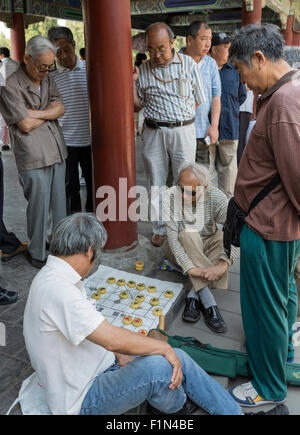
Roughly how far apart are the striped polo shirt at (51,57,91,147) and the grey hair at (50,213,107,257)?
2.43 metres

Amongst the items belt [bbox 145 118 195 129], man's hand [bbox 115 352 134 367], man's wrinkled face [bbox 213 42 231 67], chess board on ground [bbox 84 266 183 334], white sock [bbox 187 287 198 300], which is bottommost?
chess board on ground [bbox 84 266 183 334]

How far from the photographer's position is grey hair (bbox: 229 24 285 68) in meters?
1.75

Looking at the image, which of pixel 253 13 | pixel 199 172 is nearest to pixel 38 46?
pixel 199 172

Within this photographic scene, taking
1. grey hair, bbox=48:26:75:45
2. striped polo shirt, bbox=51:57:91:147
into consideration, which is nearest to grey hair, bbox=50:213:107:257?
striped polo shirt, bbox=51:57:91:147

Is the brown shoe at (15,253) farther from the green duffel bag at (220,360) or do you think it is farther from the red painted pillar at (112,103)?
the green duffel bag at (220,360)

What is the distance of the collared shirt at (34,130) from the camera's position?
118 inches

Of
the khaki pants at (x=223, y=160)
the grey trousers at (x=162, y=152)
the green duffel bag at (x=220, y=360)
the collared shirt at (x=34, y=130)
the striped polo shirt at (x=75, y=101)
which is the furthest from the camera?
the khaki pants at (x=223, y=160)

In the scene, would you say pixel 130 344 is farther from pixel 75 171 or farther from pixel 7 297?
pixel 75 171

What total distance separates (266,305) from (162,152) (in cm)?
197

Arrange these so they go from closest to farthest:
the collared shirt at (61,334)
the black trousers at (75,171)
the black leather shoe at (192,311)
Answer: the collared shirt at (61,334) → the black leather shoe at (192,311) → the black trousers at (75,171)

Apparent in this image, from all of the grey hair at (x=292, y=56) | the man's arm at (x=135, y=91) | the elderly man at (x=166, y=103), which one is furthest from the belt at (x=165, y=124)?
the grey hair at (x=292, y=56)

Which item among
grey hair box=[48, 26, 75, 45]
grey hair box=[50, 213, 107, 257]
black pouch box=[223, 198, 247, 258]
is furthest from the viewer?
grey hair box=[48, 26, 75, 45]

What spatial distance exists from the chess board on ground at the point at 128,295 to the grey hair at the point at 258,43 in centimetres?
169

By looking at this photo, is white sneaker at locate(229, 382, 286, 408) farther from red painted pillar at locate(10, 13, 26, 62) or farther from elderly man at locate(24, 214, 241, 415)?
red painted pillar at locate(10, 13, 26, 62)
